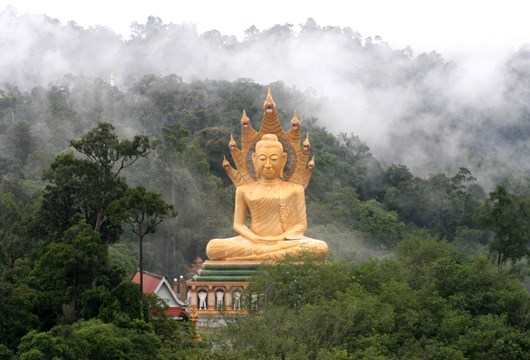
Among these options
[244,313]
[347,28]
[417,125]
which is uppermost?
[347,28]

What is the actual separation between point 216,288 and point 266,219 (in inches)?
75.9

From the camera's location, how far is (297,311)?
22438 millimetres

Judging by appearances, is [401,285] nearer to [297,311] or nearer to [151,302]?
[297,311]

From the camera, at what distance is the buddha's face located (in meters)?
27.0

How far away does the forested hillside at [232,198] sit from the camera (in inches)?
871

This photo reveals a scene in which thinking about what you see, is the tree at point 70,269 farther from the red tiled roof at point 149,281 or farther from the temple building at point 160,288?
the red tiled roof at point 149,281

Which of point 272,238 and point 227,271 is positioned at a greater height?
point 272,238

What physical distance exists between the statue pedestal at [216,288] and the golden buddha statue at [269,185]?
0.40m

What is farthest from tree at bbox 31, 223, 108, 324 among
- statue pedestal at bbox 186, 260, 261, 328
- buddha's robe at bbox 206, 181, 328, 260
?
buddha's robe at bbox 206, 181, 328, 260

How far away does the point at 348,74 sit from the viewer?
209 ft

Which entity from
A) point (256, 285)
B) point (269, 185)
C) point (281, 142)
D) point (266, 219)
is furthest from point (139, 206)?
point (281, 142)

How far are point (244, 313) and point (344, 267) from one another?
164 centimetres

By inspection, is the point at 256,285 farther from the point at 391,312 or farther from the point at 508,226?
the point at 508,226

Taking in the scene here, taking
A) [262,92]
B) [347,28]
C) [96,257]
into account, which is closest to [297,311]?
[96,257]
